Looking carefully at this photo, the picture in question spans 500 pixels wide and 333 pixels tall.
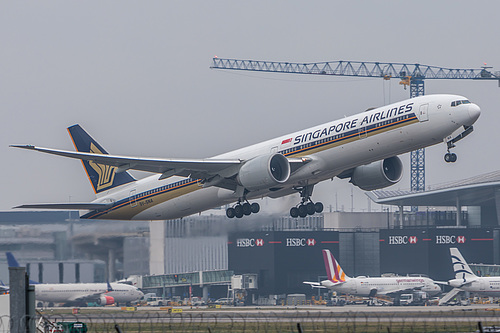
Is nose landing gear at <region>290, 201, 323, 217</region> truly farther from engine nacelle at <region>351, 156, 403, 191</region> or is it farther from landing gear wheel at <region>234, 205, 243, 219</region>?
landing gear wheel at <region>234, 205, 243, 219</region>

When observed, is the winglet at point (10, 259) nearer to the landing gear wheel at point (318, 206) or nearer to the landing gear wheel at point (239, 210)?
the landing gear wheel at point (239, 210)

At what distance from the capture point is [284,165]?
48875 mm

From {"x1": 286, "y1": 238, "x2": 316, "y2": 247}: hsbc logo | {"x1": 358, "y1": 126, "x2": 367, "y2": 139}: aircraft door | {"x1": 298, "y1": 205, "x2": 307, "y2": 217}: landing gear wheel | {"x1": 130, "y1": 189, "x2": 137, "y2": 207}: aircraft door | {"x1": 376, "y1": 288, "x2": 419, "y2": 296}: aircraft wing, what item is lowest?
{"x1": 376, "y1": 288, "x2": 419, "y2": 296}: aircraft wing

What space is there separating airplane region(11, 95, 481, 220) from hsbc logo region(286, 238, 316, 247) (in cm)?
4009

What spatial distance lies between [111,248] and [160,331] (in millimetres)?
24749

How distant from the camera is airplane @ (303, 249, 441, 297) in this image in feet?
254

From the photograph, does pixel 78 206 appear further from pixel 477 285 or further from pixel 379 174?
pixel 477 285

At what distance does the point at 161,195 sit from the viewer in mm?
55062

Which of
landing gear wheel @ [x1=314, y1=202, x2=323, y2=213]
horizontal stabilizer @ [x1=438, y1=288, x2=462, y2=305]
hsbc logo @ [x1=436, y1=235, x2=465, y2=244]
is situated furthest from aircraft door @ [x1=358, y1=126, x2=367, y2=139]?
hsbc logo @ [x1=436, y1=235, x2=465, y2=244]

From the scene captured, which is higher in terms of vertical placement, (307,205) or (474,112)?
(474,112)

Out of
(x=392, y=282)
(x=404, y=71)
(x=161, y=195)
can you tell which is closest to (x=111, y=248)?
(x=161, y=195)

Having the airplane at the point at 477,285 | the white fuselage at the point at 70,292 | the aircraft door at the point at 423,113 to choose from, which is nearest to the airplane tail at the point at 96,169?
the white fuselage at the point at 70,292

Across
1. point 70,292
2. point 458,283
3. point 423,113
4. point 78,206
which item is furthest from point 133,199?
point 458,283

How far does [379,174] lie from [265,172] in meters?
7.97
